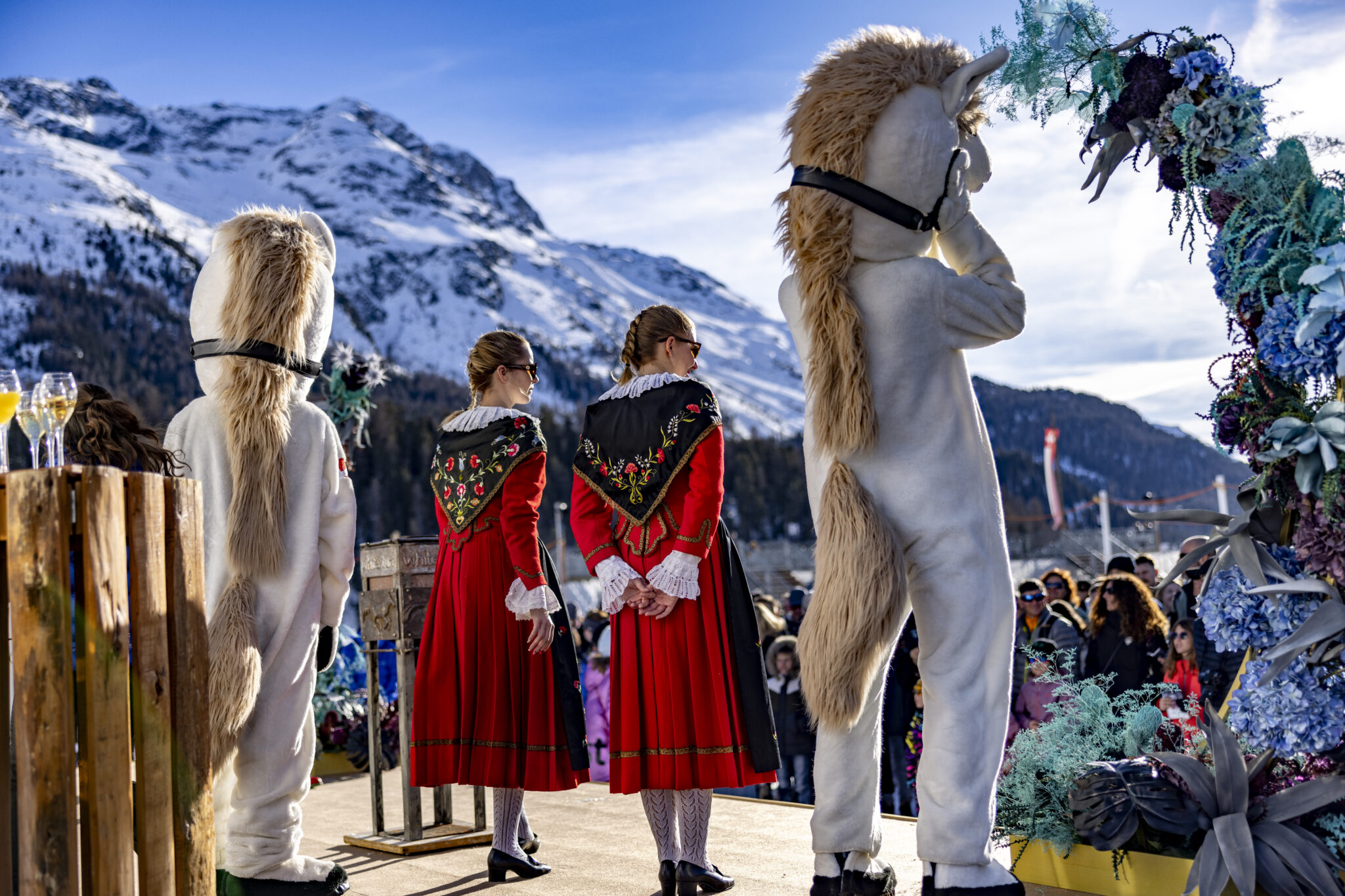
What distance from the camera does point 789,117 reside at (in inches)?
110

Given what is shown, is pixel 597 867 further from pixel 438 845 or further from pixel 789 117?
pixel 789 117

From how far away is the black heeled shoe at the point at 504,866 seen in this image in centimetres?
336

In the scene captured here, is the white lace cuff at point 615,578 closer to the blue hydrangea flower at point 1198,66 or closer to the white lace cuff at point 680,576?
the white lace cuff at point 680,576

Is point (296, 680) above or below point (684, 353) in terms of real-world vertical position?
below

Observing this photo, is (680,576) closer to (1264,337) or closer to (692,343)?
(692,343)

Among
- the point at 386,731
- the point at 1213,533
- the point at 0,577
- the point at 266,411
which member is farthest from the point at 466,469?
the point at 386,731

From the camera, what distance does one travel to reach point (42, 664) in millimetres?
1821

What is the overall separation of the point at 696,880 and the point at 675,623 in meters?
0.66

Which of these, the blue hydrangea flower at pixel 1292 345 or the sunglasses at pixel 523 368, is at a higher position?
the sunglasses at pixel 523 368

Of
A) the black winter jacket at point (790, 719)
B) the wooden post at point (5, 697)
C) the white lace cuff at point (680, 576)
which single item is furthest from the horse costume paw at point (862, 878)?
the black winter jacket at point (790, 719)

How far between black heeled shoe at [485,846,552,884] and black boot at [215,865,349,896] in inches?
18.2

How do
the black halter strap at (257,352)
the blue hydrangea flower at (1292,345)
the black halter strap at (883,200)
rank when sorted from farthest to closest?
the black halter strap at (257,352) → the black halter strap at (883,200) → the blue hydrangea flower at (1292,345)

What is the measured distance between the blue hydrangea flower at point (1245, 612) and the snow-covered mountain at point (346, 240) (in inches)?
3390

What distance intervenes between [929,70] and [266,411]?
74.3 inches
